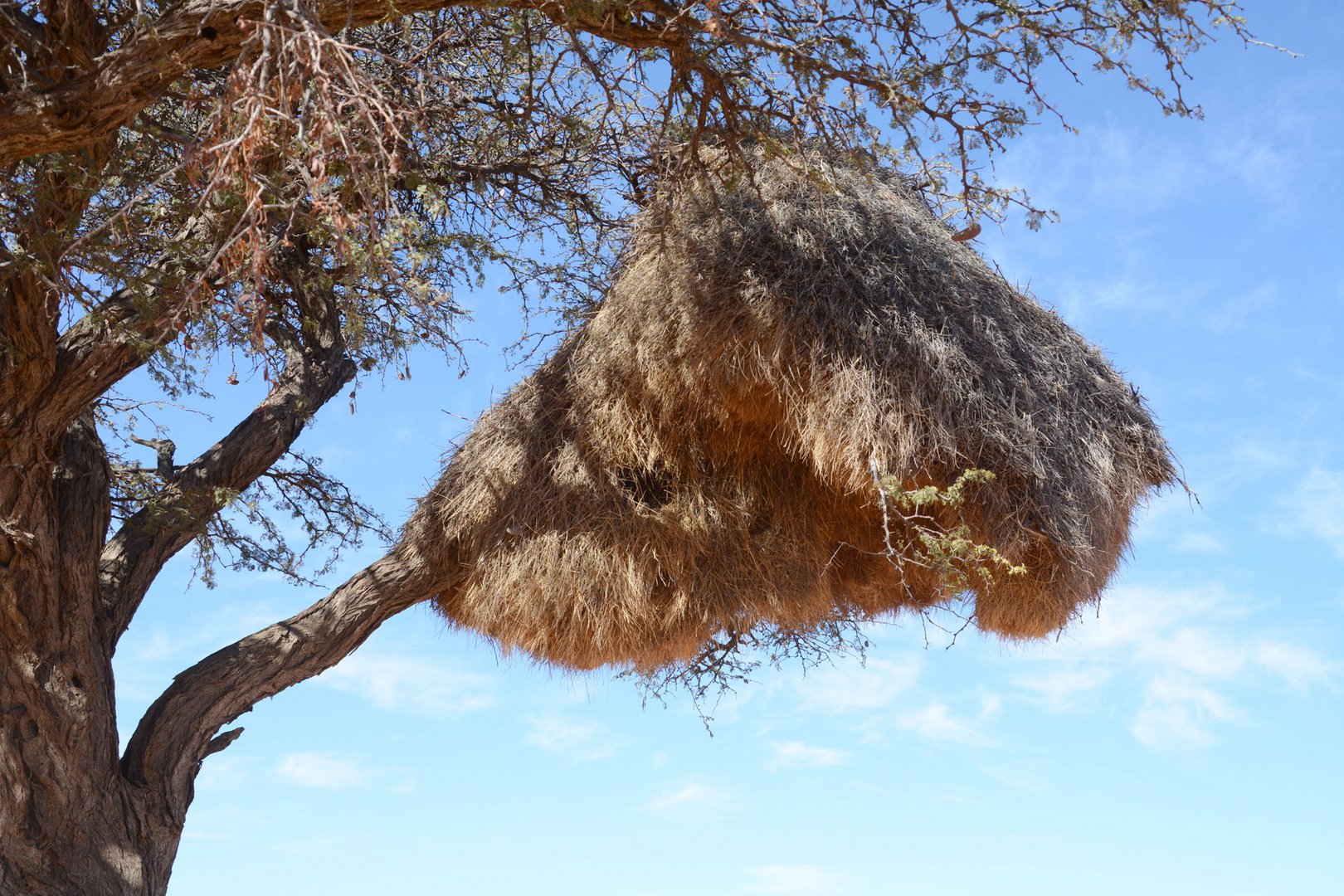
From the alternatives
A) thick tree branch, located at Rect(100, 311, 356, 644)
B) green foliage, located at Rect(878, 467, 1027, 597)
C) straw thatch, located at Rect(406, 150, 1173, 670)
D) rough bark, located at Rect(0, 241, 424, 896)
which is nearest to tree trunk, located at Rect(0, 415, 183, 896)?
rough bark, located at Rect(0, 241, 424, 896)

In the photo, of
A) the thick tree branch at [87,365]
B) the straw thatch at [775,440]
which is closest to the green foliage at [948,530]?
the straw thatch at [775,440]

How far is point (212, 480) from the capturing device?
18.7 ft

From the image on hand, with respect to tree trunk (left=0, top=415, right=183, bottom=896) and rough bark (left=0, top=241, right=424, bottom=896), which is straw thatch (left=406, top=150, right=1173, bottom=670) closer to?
rough bark (left=0, top=241, right=424, bottom=896)

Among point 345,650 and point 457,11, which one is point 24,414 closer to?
point 345,650

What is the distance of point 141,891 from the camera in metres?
4.86

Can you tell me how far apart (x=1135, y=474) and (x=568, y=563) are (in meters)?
2.42

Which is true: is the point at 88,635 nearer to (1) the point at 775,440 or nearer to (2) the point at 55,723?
(2) the point at 55,723

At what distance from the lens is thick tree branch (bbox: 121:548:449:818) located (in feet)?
17.0

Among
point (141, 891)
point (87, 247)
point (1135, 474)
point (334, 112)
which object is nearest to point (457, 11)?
point (87, 247)

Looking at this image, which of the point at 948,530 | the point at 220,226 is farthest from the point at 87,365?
→ the point at 948,530

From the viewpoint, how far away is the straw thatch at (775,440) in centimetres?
461

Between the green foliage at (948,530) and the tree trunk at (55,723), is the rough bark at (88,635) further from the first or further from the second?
the green foliage at (948,530)

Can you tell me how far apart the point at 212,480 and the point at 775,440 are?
269 centimetres

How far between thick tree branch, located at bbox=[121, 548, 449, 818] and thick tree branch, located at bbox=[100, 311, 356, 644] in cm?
46
